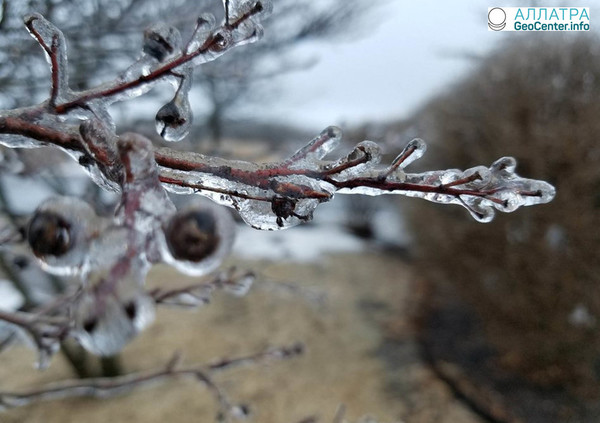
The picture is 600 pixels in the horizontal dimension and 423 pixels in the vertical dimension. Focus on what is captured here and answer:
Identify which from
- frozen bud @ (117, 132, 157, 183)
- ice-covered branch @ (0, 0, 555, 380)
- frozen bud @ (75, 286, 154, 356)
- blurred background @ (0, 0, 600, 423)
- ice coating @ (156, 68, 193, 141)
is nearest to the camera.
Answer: frozen bud @ (75, 286, 154, 356)

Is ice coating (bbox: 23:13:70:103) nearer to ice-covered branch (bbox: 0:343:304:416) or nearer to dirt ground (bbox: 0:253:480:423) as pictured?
ice-covered branch (bbox: 0:343:304:416)

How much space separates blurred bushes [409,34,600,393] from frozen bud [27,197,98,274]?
558 centimetres

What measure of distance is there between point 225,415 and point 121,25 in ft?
8.67

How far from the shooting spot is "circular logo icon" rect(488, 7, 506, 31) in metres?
5.12

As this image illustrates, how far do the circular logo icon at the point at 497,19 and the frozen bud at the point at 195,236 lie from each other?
5577 mm

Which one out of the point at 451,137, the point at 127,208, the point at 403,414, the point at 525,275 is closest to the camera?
the point at 127,208

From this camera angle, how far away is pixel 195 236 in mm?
507

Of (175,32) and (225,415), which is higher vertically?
(175,32)

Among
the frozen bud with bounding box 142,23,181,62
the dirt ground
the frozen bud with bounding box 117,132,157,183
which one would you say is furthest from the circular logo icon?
the frozen bud with bounding box 117,132,157,183

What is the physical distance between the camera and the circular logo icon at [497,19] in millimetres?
5121

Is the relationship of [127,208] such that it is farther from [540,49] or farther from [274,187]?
[540,49]

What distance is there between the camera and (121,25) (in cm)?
313

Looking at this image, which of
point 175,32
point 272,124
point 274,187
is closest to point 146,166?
point 274,187

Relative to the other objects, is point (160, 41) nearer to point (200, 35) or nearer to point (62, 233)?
point (200, 35)
